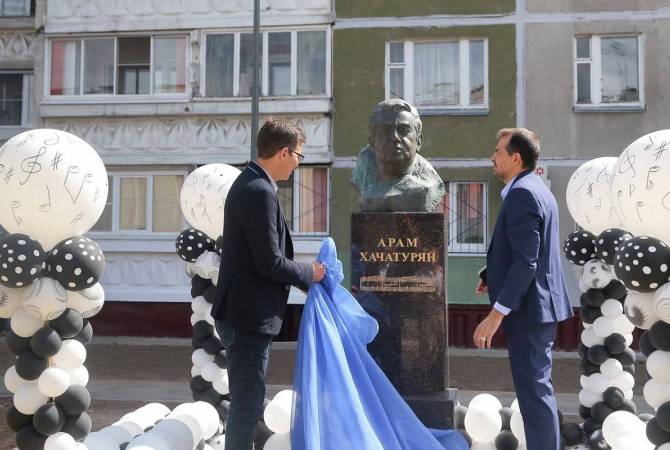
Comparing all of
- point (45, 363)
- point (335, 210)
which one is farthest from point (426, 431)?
point (335, 210)

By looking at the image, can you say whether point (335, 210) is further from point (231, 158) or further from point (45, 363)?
point (45, 363)

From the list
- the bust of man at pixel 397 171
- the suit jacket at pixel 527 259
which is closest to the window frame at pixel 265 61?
the bust of man at pixel 397 171

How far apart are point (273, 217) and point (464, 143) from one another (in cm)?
1198

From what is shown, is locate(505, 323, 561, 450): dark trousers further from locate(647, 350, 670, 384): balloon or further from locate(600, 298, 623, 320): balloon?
locate(600, 298, 623, 320): balloon

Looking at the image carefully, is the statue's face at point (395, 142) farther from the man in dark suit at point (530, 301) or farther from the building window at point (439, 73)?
the building window at point (439, 73)

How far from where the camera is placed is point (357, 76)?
16.0 m

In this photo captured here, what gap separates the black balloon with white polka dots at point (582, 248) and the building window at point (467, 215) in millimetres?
9089

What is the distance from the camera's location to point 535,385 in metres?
4.44

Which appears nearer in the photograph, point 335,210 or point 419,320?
point 419,320

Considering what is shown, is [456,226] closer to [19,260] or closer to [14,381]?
[14,381]

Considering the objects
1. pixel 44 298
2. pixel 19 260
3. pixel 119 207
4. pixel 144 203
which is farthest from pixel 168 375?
pixel 19 260

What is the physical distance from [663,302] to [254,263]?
2.03 meters

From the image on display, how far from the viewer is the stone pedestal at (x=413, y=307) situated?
16.1ft

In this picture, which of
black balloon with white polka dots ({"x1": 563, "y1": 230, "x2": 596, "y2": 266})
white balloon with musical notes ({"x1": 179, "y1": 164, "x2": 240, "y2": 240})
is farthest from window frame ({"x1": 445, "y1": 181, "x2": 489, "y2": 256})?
white balloon with musical notes ({"x1": 179, "y1": 164, "x2": 240, "y2": 240})
